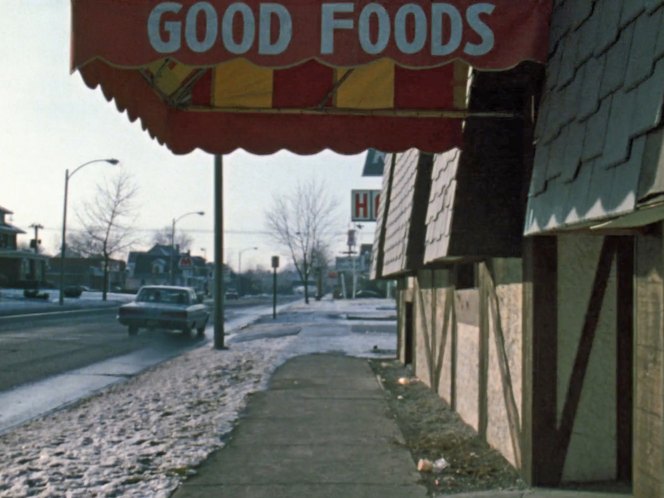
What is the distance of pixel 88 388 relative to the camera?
11.9 meters

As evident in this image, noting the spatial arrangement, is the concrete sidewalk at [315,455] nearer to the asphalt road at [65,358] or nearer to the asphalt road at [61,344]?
the asphalt road at [65,358]

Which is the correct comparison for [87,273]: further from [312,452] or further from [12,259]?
[312,452]

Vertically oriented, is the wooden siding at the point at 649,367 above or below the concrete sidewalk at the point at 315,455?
above

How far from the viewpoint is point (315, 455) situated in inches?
259

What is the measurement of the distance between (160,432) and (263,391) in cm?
288

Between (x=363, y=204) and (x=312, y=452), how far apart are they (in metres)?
24.9

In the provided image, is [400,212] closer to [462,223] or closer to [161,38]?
[462,223]

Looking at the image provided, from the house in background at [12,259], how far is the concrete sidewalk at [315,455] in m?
64.9

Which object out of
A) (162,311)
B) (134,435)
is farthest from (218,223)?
(134,435)

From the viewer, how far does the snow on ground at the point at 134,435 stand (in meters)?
5.75

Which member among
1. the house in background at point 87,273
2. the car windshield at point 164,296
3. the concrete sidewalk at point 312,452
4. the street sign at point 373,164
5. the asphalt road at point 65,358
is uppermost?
the street sign at point 373,164

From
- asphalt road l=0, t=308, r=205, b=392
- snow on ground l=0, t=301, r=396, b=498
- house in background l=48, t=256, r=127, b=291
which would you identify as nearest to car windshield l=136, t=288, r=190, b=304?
asphalt road l=0, t=308, r=205, b=392

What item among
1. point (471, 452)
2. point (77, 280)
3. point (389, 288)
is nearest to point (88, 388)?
point (471, 452)

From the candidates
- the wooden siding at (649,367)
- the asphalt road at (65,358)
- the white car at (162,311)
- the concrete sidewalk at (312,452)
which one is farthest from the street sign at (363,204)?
the wooden siding at (649,367)
